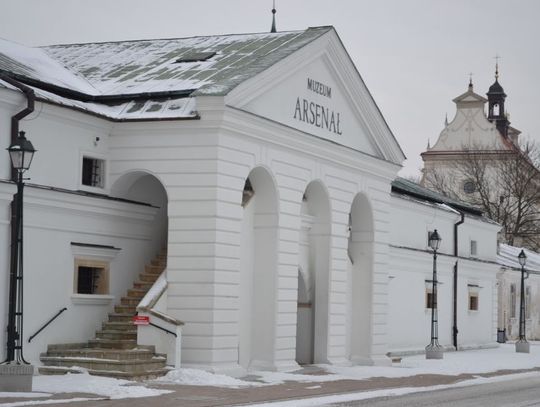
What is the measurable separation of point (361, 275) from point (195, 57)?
801 centimetres

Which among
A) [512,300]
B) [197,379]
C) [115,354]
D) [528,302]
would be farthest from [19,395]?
[528,302]

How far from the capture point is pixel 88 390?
2073cm

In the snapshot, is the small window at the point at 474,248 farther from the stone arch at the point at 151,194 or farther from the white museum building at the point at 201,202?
the stone arch at the point at 151,194

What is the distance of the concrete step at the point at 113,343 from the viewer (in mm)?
24828

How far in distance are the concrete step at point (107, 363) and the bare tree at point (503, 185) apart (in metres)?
55.7

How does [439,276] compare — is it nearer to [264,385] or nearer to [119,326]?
[119,326]

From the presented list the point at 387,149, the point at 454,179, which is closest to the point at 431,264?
the point at 387,149

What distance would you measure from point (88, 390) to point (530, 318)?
4236cm

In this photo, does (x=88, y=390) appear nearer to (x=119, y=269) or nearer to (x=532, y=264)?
(x=119, y=269)

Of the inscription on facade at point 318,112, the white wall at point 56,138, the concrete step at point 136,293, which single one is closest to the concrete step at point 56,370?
the concrete step at point 136,293

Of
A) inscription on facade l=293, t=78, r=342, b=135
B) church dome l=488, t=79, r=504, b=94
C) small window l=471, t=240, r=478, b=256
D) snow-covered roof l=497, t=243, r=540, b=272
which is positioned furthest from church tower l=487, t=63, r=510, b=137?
inscription on facade l=293, t=78, r=342, b=135

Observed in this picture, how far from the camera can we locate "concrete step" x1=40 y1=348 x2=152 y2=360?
23.5m

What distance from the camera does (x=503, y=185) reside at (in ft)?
269

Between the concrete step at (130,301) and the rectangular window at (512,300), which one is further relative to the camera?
the rectangular window at (512,300)
